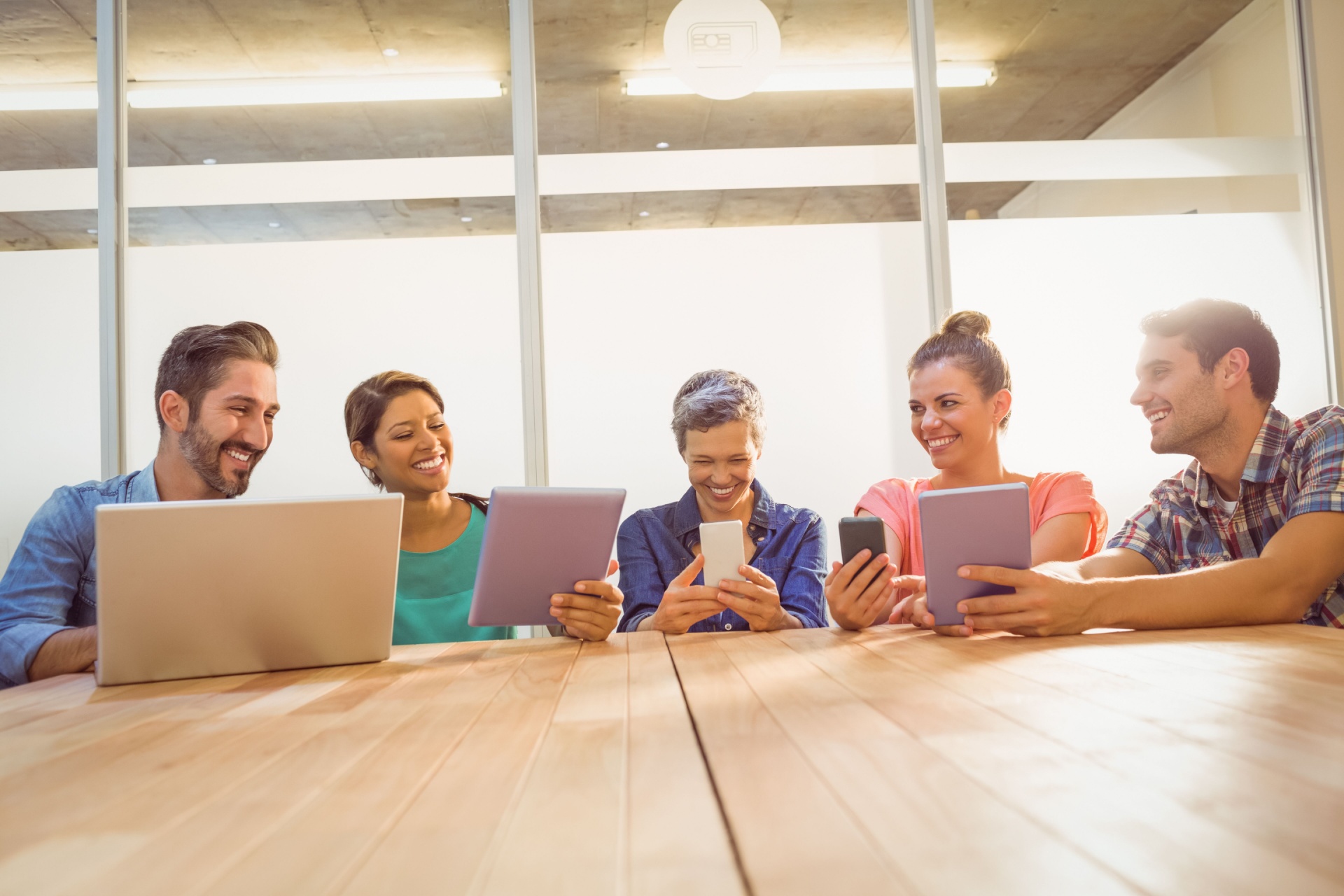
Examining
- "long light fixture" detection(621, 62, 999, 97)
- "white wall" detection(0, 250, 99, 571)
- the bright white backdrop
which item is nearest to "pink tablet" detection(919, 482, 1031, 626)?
the bright white backdrop

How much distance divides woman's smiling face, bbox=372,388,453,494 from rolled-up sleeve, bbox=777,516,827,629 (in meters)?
0.98

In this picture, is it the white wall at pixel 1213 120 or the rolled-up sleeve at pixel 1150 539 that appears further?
the white wall at pixel 1213 120

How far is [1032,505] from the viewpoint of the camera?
2344 mm

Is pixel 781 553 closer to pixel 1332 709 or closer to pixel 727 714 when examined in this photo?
pixel 727 714

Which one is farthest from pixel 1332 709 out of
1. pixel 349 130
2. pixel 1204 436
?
pixel 349 130

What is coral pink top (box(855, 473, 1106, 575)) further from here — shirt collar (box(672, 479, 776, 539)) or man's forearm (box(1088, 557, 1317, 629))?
man's forearm (box(1088, 557, 1317, 629))

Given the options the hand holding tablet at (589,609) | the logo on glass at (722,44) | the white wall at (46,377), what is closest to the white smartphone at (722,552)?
the hand holding tablet at (589,609)

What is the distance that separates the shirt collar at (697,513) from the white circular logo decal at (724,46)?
1966 millimetres

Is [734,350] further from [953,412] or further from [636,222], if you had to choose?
[953,412]

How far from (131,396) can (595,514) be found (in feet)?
8.65

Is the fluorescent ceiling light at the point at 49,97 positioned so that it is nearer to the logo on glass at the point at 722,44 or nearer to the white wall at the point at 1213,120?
the logo on glass at the point at 722,44

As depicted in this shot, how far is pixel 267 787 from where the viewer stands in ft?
2.52

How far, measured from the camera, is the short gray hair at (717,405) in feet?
7.57

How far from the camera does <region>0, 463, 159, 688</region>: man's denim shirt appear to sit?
1.76 metres
